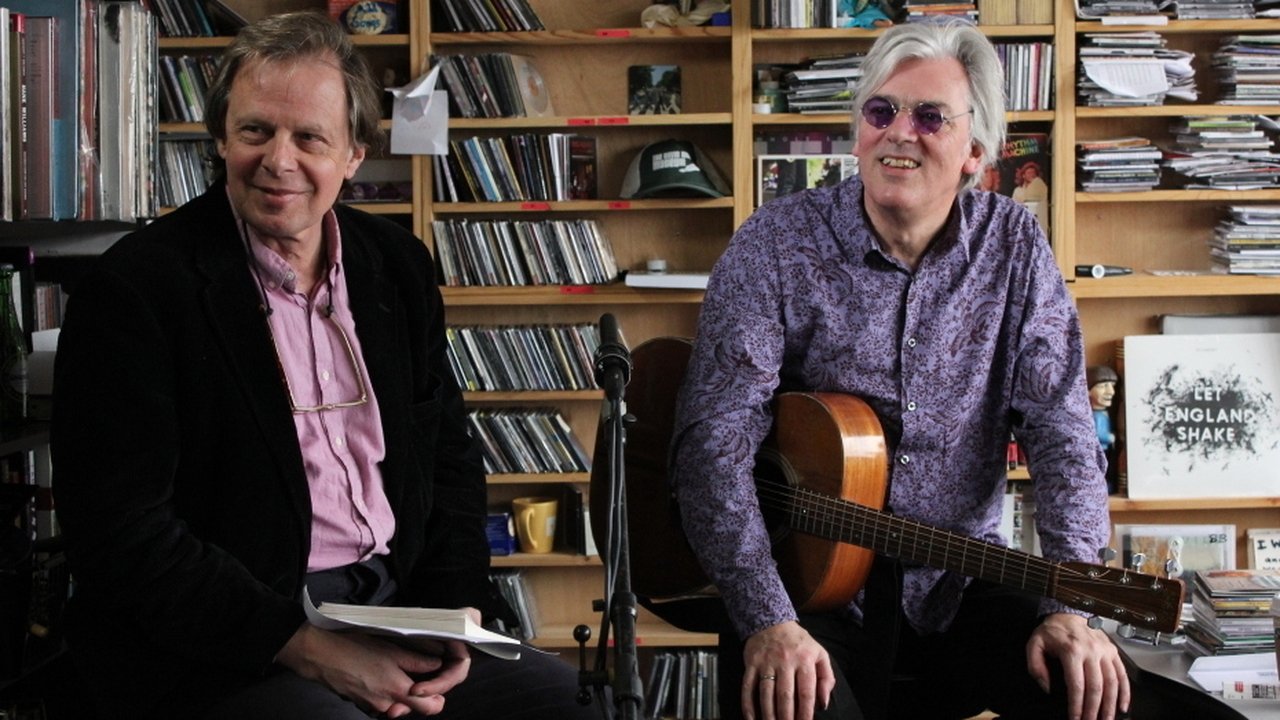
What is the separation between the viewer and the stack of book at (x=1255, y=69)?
383 centimetres


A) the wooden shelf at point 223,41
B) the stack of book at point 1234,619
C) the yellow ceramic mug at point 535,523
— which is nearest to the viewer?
the stack of book at point 1234,619

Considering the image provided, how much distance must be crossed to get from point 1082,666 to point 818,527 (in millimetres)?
408

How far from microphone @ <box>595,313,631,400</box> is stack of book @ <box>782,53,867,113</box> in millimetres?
2528

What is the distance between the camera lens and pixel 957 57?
2.13 metres

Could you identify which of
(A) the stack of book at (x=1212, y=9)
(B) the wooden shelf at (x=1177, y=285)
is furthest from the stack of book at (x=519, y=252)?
(A) the stack of book at (x=1212, y=9)

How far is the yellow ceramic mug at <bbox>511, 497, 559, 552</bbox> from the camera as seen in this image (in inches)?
157

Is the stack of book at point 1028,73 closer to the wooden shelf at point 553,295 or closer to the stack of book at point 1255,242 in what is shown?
the stack of book at point 1255,242

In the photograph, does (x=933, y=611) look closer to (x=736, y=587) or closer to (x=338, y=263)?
(x=736, y=587)

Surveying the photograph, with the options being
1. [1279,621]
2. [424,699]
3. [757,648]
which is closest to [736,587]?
[757,648]

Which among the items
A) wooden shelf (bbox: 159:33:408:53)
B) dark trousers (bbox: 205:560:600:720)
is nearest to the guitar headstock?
dark trousers (bbox: 205:560:600:720)

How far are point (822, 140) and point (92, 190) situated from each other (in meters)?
2.46

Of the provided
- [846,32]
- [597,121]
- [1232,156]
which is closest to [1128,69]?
[1232,156]

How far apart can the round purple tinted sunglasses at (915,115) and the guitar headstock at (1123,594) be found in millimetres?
700

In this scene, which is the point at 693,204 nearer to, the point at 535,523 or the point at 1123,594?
the point at 535,523
